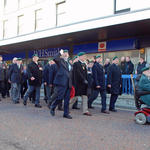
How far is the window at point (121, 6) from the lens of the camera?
13.7 m

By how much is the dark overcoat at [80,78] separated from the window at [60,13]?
11.4 meters

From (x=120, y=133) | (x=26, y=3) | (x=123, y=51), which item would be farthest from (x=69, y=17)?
(x=120, y=133)

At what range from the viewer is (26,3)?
2106 cm

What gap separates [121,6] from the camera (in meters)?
13.8

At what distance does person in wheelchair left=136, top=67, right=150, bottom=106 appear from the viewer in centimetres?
571

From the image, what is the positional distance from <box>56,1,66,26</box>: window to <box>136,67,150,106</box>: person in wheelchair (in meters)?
12.5

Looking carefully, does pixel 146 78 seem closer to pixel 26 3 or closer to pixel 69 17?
pixel 69 17

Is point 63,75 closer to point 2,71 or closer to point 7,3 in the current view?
point 2,71

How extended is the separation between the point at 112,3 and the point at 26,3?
1022 cm

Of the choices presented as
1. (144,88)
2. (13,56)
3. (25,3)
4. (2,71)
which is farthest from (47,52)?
(144,88)

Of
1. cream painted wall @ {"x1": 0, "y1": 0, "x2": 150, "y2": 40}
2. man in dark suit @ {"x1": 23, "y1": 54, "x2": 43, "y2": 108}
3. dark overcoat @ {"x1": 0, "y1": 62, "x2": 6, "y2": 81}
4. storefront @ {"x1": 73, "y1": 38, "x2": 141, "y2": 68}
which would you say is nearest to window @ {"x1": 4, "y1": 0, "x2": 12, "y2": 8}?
cream painted wall @ {"x1": 0, "y1": 0, "x2": 150, "y2": 40}

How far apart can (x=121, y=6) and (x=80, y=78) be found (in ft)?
28.9

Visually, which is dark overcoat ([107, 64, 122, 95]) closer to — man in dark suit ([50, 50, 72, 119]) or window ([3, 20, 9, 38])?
man in dark suit ([50, 50, 72, 119])

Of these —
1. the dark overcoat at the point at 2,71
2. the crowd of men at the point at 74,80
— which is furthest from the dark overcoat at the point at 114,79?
the dark overcoat at the point at 2,71
